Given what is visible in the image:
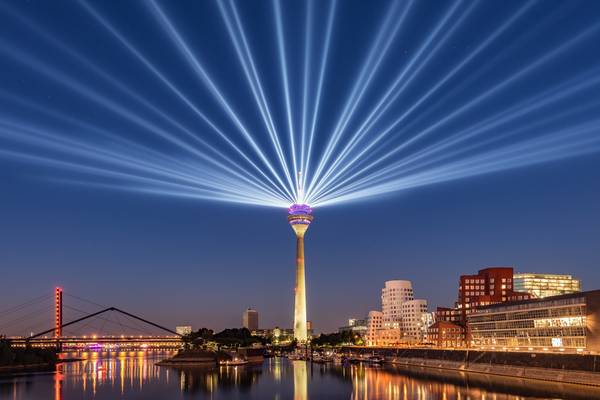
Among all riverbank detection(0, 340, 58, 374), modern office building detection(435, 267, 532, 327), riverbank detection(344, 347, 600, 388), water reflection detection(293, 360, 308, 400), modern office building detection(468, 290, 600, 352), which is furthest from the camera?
modern office building detection(435, 267, 532, 327)

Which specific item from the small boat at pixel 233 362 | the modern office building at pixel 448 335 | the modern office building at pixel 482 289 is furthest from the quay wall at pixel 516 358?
the modern office building at pixel 482 289

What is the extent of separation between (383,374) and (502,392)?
3399 centimetres

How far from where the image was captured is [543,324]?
9481 centimetres

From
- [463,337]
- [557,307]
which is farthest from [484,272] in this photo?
[557,307]

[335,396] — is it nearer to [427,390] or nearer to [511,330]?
[427,390]

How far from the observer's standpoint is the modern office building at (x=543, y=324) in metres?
Answer: 82.6

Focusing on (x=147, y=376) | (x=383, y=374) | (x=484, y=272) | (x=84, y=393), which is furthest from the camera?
(x=484, y=272)

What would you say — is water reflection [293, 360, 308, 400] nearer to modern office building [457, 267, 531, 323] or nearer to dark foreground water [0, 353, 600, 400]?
dark foreground water [0, 353, 600, 400]

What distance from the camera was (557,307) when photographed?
90125mm

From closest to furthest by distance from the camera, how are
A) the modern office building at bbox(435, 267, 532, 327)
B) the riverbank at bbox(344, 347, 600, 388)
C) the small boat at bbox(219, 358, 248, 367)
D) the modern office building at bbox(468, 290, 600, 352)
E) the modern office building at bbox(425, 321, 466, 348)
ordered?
1. the riverbank at bbox(344, 347, 600, 388)
2. the modern office building at bbox(468, 290, 600, 352)
3. the small boat at bbox(219, 358, 248, 367)
4. the modern office building at bbox(425, 321, 466, 348)
5. the modern office building at bbox(435, 267, 532, 327)

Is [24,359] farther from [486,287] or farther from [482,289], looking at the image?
[486,287]

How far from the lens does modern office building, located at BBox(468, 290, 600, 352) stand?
8256cm

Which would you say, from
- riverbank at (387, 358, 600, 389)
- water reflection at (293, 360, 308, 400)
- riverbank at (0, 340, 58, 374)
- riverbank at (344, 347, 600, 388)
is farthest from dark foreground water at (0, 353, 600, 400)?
riverbank at (0, 340, 58, 374)

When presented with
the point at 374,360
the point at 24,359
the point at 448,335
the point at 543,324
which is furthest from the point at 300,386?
the point at 448,335
